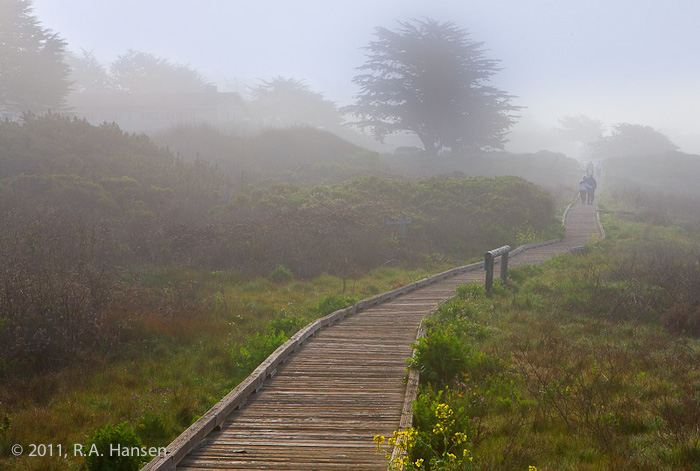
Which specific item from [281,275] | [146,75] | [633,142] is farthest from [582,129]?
[281,275]

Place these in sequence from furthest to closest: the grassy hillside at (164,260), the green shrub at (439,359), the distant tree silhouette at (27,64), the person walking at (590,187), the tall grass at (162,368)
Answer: the distant tree silhouette at (27,64)
the person walking at (590,187)
the grassy hillside at (164,260)
the green shrub at (439,359)
the tall grass at (162,368)

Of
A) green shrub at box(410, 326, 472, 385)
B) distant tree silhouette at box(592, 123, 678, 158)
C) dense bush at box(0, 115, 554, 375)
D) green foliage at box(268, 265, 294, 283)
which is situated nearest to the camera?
green shrub at box(410, 326, 472, 385)

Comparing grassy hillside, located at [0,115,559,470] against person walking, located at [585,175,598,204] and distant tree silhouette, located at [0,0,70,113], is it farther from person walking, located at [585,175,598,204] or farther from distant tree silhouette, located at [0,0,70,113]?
distant tree silhouette, located at [0,0,70,113]

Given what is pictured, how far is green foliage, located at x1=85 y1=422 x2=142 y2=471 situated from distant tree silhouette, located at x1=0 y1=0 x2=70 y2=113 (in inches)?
1840

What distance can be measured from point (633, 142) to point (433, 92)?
67389 mm

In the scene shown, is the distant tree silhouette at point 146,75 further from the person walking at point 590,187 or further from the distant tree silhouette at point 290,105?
the person walking at point 590,187

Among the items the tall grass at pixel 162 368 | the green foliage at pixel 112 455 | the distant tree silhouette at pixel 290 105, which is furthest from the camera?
the distant tree silhouette at pixel 290 105

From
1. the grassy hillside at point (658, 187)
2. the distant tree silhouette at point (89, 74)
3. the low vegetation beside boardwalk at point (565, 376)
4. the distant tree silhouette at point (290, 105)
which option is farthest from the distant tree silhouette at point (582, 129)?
the low vegetation beside boardwalk at point (565, 376)

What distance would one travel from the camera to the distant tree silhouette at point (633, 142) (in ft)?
331

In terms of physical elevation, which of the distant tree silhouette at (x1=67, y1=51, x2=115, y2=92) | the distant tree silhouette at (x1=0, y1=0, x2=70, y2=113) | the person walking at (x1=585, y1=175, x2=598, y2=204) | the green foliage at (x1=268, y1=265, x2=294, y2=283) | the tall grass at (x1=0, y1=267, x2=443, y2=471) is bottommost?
the tall grass at (x1=0, y1=267, x2=443, y2=471)

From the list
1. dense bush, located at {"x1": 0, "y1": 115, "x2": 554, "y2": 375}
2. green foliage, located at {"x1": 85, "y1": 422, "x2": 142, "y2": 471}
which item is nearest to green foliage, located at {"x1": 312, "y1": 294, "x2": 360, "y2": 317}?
dense bush, located at {"x1": 0, "y1": 115, "x2": 554, "y2": 375}

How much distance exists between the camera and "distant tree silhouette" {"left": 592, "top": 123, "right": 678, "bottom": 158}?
10081 cm

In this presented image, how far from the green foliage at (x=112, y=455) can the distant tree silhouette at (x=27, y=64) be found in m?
46.7

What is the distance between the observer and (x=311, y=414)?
718 cm
